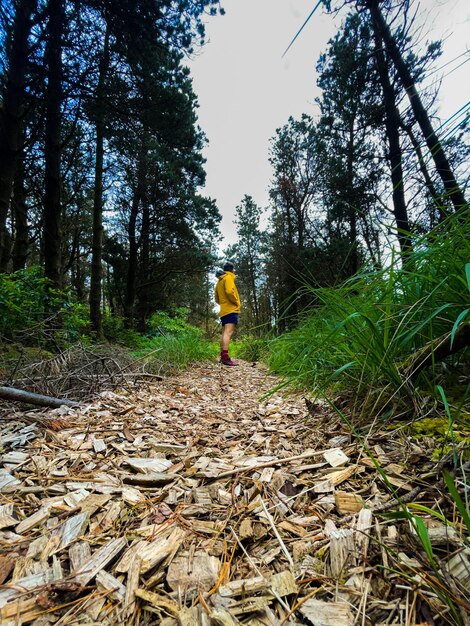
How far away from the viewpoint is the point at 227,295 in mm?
5398

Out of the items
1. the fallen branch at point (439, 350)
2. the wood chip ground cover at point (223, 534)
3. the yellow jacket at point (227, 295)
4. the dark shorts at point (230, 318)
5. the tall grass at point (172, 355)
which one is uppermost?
the yellow jacket at point (227, 295)

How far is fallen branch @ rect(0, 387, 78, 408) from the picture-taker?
5.08ft

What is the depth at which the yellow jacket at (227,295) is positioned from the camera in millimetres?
5371

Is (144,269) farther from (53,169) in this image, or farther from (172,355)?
(172,355)

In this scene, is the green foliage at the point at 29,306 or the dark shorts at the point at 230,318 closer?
the green foliage at the point at 29,306

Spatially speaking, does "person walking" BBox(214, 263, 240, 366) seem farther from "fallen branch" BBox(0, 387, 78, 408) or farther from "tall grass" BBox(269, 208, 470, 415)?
"tall grass" BBox(269, 208, 470, 415)

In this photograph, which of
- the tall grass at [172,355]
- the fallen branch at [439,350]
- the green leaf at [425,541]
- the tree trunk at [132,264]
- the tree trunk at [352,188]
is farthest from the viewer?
the tree trunk at [132,264]

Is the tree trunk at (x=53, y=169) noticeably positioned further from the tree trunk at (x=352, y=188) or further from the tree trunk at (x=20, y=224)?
the tree trunk at (x=352, y=188)

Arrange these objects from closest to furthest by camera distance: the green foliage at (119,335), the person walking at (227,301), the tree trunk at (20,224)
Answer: the person walking at (227,301) < the tree trunk at (20,224) < the green foliage at (119,335)

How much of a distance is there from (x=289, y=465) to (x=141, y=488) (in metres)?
0.53

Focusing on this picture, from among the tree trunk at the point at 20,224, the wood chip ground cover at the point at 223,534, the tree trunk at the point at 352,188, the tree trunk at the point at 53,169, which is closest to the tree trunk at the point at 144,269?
the tree trunk at the point at 20,224

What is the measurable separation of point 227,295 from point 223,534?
4.79 m

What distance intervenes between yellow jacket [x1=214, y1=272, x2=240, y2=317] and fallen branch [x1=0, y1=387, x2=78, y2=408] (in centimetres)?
378

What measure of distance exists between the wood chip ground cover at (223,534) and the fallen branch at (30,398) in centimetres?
37
